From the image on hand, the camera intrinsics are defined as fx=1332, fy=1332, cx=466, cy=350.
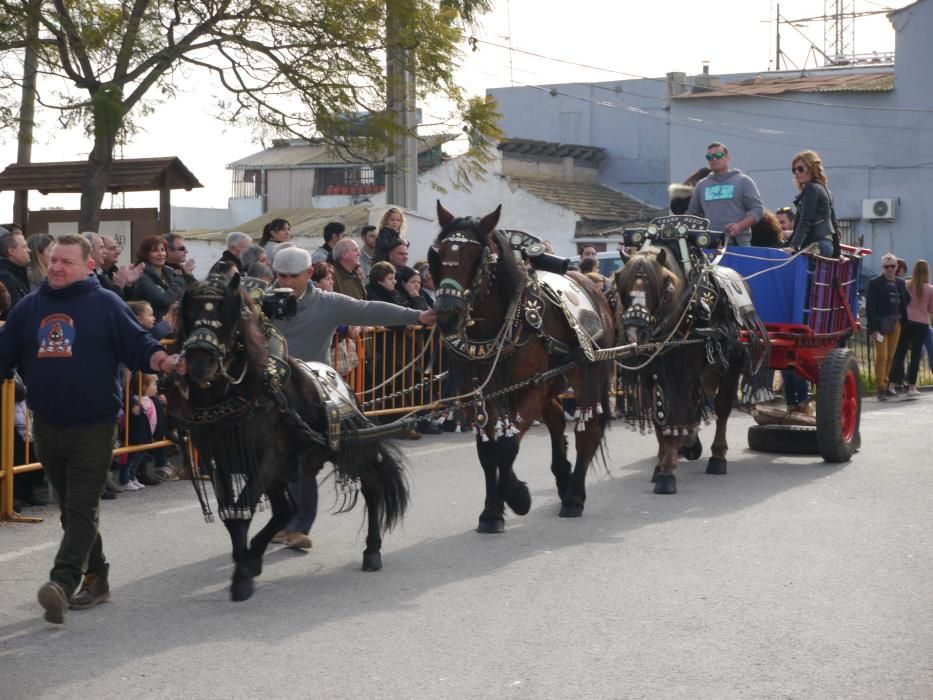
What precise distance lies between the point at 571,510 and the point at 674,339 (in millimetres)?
1891

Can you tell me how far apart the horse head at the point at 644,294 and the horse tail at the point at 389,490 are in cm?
277

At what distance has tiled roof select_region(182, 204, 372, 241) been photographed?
1642 inches

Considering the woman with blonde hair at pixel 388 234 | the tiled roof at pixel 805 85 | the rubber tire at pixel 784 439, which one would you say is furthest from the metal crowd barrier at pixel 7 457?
the tiled roof at pixel 805 85

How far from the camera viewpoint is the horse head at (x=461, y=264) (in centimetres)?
794

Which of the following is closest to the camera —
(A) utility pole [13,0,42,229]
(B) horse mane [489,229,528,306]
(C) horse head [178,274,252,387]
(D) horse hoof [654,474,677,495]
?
(C) horse head [178,274,252,387]

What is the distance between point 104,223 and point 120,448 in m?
6.29

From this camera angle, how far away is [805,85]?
4294cm

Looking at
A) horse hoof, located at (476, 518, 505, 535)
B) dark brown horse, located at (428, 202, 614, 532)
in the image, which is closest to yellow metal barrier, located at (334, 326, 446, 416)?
dark brown horse, located at (428, 202, 614, 532)

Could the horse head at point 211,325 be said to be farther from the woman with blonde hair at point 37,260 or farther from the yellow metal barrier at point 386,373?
the woman with blonde hair at point 37,260

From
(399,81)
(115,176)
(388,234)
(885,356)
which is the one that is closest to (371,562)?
(388,234)

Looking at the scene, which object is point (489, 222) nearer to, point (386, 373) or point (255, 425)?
point (255, 425)

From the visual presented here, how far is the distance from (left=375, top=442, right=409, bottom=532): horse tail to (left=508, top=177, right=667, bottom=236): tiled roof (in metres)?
32.7

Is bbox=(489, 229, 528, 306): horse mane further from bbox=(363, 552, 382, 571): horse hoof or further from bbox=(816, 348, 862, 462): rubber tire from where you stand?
bbox=(816, 348, 862, 462): rubber tire

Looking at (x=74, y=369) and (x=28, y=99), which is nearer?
(x=74, y=369)
